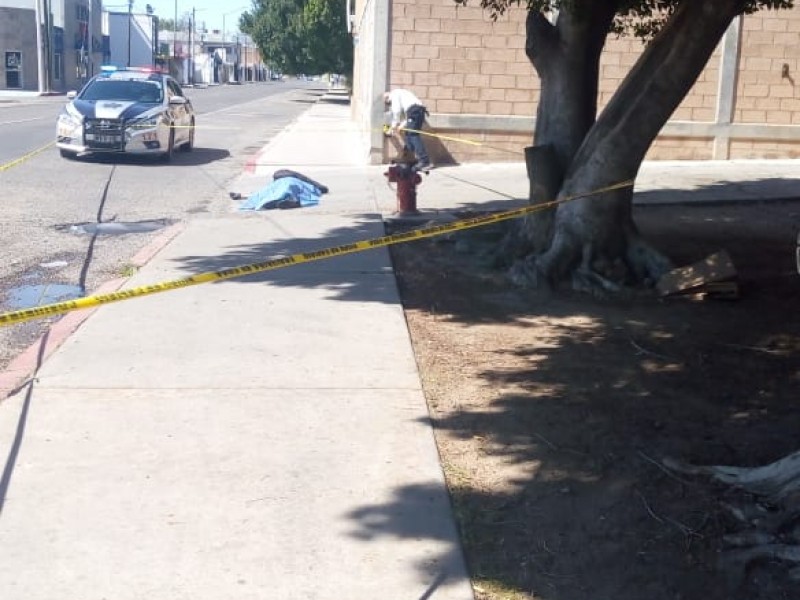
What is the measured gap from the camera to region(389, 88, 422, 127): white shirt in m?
20.4

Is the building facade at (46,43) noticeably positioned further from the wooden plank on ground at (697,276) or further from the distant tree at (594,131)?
the wooden plank on ground at (697,276)

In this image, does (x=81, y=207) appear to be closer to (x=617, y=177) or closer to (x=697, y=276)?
(x=617, y=177)

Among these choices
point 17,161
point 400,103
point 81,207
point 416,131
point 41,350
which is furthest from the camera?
point 416,131

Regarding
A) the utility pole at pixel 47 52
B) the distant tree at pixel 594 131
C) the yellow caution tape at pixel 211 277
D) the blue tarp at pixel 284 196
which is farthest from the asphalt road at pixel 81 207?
the utility pole at pixel 47 52

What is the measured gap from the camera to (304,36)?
204 feet

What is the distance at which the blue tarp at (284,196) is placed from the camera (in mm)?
16047

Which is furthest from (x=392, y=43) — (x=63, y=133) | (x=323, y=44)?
(x=323, y=44)

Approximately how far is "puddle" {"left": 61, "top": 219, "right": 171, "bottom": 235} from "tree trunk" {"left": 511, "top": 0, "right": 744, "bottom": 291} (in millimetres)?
5317

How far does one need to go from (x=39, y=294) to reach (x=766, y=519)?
706 centimetres

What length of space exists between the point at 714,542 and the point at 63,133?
18.6 meters

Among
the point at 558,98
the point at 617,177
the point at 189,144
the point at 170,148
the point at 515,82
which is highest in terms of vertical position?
the point at 558,98

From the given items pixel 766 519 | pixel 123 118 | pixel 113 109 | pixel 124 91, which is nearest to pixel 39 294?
pixel 766 519

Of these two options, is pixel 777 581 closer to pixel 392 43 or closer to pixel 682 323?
pixel 682 323

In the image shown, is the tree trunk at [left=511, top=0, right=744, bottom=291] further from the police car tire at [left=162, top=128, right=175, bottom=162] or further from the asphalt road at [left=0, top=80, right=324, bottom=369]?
the police car tire at [left=162, top=128, right=175, bottom=162]
